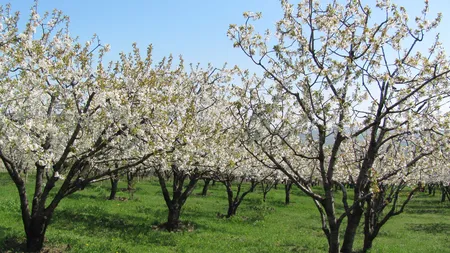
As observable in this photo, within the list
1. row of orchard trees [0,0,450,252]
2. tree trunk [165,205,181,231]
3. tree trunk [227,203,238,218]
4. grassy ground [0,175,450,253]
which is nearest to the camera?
row of orchard trees [0,0,450,252]

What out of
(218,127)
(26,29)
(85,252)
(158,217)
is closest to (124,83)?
(26,29)

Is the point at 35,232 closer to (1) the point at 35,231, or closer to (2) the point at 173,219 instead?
(1) the point at 35,231

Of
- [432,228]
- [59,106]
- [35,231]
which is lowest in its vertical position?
[432,228]

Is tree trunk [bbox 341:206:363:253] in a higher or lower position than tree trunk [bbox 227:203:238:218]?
higher

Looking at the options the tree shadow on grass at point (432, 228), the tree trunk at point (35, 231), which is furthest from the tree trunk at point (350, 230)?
the tree shadow on grass at point (432, 228)

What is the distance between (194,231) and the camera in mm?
20297

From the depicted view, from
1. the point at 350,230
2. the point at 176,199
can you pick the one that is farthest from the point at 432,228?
the point at 350,230

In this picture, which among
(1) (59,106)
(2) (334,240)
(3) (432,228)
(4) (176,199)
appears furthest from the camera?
(3) (432,228)

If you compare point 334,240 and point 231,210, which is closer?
point 334,240

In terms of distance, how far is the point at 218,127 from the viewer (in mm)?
15258

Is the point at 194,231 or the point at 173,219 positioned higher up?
the point at 173,219

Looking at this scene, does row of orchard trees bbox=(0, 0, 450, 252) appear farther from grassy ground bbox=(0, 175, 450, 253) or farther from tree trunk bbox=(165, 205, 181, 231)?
tree trunk bbox=(165, 205, 181, 231)

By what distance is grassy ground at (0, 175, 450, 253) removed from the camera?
1498 centimetres

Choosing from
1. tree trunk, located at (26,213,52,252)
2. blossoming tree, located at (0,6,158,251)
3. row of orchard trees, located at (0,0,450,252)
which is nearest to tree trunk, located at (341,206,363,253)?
row of orchard trees, located at (0,0,450,252)
